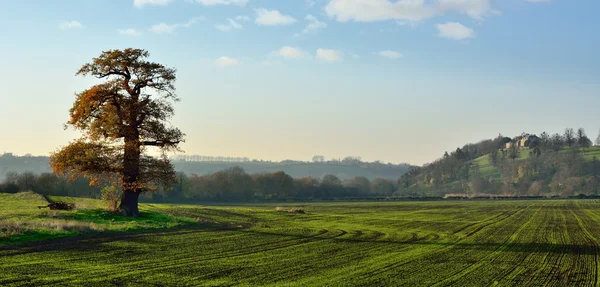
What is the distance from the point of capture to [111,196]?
35469 millimetres

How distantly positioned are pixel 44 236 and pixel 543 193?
507 ft

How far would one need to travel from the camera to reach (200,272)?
15578mm

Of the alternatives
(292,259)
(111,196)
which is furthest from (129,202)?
(292,259)

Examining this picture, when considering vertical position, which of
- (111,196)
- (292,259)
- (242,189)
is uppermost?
(111,196)

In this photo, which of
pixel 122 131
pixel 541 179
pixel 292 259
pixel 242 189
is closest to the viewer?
pixel 292 259

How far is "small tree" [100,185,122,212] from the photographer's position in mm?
35125

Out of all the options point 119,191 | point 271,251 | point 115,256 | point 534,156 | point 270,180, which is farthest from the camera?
point 534,156

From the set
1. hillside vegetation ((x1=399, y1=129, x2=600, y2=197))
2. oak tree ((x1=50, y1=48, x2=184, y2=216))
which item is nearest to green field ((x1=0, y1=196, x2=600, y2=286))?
oak tree ((x1=50, y1=48, x2=184, y2=216))

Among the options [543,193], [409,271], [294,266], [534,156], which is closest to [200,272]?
[294,266]

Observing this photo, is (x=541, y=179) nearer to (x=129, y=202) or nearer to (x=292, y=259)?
(x=129, y=202)

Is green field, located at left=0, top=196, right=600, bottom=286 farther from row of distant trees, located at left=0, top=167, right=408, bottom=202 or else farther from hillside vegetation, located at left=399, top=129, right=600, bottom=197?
hillside vegetation, located at left=399, top=129, right=600, bottom=197

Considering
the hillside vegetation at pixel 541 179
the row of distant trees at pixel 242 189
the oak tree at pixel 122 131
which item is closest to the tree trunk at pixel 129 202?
the oak tree at pixel 122 131

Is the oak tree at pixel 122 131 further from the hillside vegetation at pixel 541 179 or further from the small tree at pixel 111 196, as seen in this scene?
the hillside vegetation at pixel 541 179

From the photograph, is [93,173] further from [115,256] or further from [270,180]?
[270,180]
